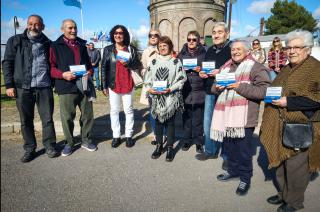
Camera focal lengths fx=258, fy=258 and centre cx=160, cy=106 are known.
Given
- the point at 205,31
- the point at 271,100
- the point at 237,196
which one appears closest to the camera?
the point at 271,100

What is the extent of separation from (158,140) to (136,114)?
264 cm

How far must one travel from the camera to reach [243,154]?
10.6ft

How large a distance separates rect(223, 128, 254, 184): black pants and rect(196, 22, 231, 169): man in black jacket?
623mm

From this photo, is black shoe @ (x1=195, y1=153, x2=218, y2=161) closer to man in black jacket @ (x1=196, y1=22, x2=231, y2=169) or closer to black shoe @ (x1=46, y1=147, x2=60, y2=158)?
man in black jacket @ (x1=196, y1=22, x2=231, y2=169)

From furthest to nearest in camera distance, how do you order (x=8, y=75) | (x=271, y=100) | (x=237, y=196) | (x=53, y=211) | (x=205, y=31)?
(x=205, y=31)
(x=8, y=75)
(x=237, y=196)
(x=53, y=211)
(x=271, y=100)

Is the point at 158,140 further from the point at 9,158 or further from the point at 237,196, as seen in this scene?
the point at 9,158

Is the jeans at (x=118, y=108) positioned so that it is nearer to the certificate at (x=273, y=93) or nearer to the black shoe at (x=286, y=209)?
the certificate at (x=273, y=93)

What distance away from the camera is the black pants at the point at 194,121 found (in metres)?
4.57

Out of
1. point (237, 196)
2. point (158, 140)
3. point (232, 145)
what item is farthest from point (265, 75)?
point (158, 140)

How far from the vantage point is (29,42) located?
403cm

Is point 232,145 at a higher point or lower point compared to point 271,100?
lower

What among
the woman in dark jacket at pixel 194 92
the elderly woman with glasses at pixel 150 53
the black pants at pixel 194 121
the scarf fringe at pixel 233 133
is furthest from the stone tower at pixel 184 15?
Answer: the scarf fringe at pixel 233 133

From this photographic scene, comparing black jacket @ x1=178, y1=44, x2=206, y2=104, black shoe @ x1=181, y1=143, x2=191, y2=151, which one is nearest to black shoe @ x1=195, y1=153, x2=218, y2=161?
black shoe @ x1=181, y1=143, x2=191, y2=151

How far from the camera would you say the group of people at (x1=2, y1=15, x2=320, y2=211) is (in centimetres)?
265
